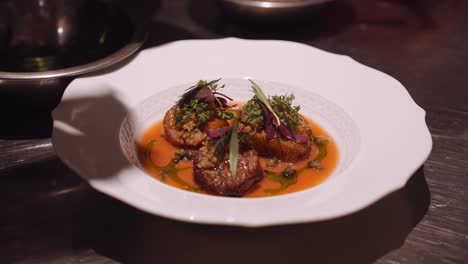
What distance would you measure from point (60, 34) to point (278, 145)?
55.3 inches

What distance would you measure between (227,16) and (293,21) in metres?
0.42

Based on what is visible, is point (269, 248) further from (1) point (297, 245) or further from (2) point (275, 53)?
(2) point (275, 53)

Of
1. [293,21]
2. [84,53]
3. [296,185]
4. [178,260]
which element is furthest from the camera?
[293,21]

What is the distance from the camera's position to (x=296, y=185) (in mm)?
1978

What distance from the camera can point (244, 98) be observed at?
8.18 feet

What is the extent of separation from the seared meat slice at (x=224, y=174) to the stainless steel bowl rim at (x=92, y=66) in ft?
2.00

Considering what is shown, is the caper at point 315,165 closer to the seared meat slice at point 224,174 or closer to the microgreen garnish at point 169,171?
the seared meat slice at point 224,174

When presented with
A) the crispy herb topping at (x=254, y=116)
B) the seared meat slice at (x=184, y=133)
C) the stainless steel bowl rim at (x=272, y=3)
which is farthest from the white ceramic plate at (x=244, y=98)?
the stainless steel bowl rim at (x=272, y=3)

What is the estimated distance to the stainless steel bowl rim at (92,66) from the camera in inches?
78.1

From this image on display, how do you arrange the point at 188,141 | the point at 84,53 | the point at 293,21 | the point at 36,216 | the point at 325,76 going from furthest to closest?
the point at 293,21 → the point at 84,53 → the point at 325,76 → the point at 188,141 → the point at 36,216

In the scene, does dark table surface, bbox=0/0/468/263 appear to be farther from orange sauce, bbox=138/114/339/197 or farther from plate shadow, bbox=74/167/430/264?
orange sauce, bbox=138/114/339/197

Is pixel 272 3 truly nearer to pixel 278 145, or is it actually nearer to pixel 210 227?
pixel 278 145

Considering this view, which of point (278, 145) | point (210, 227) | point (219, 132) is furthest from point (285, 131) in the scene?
point (210, 227)

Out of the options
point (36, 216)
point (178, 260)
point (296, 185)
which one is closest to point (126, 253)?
point (178, 260)
